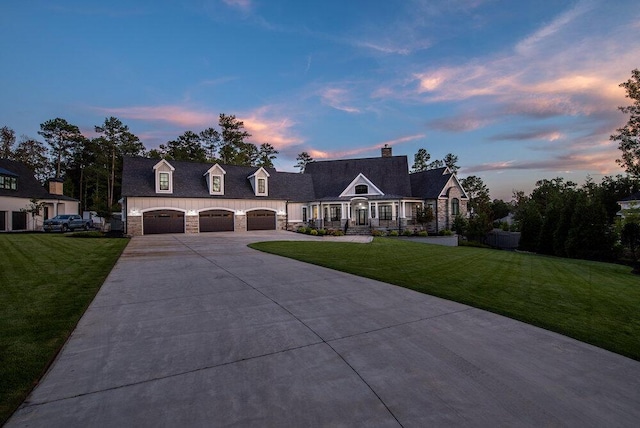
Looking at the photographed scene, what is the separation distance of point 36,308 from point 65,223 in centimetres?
2998

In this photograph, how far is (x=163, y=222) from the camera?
24.9 m

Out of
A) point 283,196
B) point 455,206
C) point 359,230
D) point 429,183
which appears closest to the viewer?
point 359,230

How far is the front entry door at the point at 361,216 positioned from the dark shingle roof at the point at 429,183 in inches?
262

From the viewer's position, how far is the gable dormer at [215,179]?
89.8 ft

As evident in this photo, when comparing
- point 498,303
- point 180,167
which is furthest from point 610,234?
point 180,167

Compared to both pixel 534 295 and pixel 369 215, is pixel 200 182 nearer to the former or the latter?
pixel 369 215

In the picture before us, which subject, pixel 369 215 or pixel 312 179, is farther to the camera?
pixel 312 179

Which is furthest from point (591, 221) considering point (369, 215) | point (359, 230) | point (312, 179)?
point (312, 179)

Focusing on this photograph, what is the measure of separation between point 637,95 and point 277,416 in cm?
4089

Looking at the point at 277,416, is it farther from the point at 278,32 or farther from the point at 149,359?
the point at 278,32

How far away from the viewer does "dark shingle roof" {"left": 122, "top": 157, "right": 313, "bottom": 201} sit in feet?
82.0

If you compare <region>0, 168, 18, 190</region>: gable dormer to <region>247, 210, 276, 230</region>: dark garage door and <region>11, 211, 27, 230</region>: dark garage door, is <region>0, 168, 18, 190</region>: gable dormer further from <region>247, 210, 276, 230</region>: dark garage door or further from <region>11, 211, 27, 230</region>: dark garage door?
<region>247, 210, 276, 230</region>: dark garage door

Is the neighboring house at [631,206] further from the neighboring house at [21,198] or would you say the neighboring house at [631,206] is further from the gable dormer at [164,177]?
the neighboring house at [21,198]

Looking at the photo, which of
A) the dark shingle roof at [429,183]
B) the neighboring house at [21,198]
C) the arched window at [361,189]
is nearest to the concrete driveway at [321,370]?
the arched window at [361,189]
